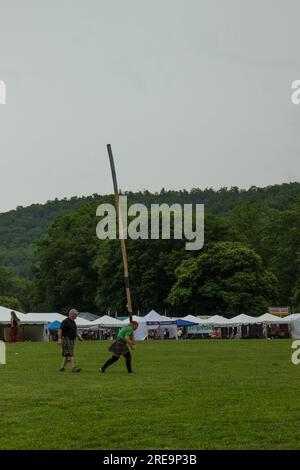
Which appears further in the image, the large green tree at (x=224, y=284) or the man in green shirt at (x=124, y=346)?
the large green tree at (x=224, y=284)

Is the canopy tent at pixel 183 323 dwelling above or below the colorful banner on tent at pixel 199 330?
above

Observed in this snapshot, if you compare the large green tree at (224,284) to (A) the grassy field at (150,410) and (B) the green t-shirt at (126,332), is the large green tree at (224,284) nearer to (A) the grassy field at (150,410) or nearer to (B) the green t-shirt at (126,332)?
(B) the green t-shirt at (126,332)

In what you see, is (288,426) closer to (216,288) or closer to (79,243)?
(216,288)

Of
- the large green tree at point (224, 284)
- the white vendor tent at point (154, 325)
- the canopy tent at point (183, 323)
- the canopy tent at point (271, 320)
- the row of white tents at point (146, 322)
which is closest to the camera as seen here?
the row of white tents at point (146, 322)

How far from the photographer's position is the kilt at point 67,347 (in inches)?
933

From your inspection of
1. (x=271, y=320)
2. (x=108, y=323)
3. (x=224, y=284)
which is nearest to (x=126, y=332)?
(x=271, y=320)

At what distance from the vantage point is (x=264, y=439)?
10727 mm

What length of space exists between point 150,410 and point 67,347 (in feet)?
34.2

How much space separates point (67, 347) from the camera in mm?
23781

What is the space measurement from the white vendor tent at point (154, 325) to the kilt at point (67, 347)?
46.4 metres

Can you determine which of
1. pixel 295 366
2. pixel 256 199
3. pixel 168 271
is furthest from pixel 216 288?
pixel 256 199

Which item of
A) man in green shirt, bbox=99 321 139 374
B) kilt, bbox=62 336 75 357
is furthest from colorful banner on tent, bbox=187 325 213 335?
man in green shirt, bbox=99 321 139 374

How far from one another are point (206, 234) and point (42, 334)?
35.7 m

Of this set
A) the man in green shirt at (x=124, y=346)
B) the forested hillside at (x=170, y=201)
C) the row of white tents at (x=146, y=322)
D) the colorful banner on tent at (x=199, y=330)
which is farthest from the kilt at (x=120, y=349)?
the forested hillside at (x=170, y=201)
